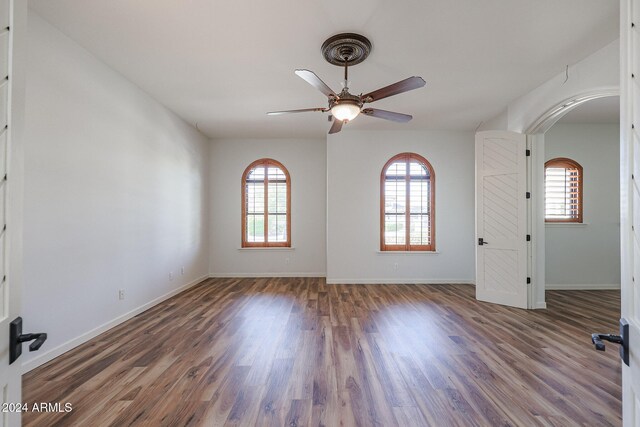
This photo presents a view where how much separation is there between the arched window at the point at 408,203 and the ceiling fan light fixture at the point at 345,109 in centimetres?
320

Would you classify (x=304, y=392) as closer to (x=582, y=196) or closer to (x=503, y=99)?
(x=503, y=99)

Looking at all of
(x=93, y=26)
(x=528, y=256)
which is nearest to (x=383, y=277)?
(x=528, y=256)

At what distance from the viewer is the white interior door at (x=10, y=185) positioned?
87cm

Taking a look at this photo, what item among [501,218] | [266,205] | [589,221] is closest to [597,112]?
[589,221]

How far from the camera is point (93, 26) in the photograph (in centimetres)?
269

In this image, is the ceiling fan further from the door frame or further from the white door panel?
the door frame

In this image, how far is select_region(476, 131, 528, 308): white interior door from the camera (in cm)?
425

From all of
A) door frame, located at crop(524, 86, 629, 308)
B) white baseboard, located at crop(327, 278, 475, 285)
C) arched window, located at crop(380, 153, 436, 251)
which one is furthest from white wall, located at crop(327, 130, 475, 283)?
door frame, located at crop(524, 86, 629, 308)

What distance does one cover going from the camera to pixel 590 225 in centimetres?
542

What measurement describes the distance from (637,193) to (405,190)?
522 cm

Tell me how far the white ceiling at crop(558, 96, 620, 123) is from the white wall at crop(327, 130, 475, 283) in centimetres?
164

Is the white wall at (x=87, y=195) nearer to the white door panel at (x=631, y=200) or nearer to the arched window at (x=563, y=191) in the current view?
the white door panel at (x=631, y=200)

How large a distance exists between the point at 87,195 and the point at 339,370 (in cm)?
310

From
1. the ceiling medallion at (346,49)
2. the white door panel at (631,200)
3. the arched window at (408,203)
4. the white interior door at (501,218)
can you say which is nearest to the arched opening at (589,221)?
the white interior door at (501,218)
